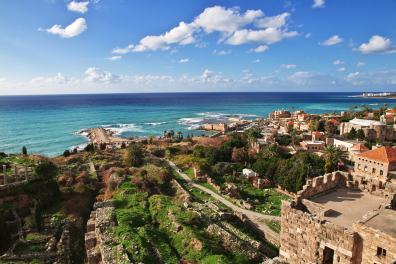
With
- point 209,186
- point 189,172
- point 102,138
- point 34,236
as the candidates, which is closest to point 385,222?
point 34,236

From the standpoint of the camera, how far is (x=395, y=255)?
9641mm

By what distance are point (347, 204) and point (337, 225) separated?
2.64 m

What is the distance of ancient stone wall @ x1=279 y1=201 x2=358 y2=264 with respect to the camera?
10820 millimetres

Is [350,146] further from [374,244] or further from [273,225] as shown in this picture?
[374,244]

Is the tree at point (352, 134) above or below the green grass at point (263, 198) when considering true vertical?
above

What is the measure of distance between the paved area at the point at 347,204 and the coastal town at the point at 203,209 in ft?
0.17

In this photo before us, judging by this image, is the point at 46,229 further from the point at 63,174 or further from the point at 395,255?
the point at 395,255

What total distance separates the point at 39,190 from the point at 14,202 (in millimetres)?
2723

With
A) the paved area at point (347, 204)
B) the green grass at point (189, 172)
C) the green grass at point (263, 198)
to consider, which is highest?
the paved area at point (347, 204)

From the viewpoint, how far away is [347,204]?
44.0ft

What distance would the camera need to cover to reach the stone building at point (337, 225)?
10336 mm

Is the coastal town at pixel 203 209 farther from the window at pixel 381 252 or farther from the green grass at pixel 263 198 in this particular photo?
the green grass at pixel 263 198

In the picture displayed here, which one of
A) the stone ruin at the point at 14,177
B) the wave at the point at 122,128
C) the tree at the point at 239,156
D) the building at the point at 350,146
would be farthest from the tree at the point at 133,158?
the wave at the point at 122,128

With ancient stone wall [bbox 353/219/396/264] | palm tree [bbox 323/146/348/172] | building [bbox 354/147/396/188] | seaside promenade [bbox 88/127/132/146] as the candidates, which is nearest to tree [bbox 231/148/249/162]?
palm tree [bbox 323/146/348/172]
